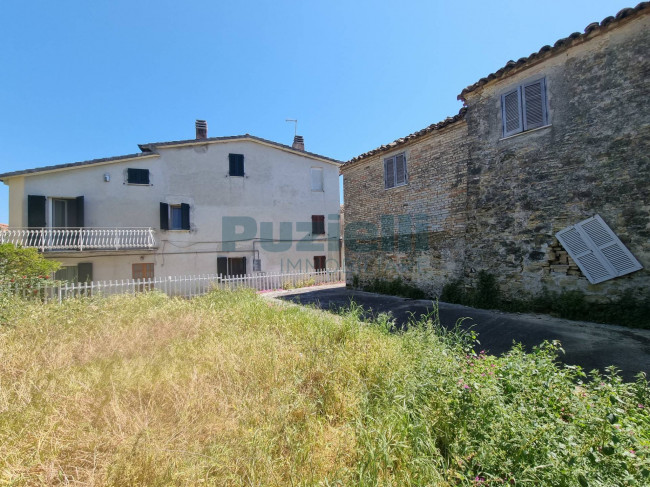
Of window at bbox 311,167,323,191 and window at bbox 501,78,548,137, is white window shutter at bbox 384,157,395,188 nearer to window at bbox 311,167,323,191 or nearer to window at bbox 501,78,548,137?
window at bbox 501,78,548,137

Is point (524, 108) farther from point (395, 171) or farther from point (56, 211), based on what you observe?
point (56, 211)

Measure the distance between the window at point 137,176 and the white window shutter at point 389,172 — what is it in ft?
36.3

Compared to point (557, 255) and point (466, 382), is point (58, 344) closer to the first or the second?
point (466, 382)

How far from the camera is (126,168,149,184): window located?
13430 millimetres

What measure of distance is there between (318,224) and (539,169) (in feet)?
39.9

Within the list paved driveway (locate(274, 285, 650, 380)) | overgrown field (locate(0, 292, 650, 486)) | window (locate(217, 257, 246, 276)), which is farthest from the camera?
window (locate(217, 257, 246, 276))

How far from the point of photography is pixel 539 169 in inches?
247

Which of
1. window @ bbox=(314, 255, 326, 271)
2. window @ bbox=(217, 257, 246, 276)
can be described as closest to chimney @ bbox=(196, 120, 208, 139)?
window @ bbox=(217, 257, 246, 276)

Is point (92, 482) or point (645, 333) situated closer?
point (92, 482)

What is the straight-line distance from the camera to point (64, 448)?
2146 mm

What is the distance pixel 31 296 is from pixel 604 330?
11.7 meters

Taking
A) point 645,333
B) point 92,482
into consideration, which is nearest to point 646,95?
point 645,333

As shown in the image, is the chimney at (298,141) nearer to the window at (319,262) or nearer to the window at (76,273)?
the window at (319,262)

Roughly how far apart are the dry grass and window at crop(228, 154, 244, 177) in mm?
11805
